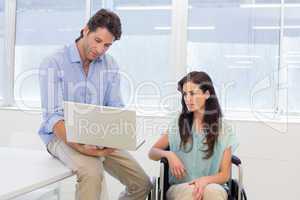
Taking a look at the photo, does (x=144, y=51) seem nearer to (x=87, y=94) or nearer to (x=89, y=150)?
(x=87, y=94)

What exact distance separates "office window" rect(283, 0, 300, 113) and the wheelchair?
3.53 ft

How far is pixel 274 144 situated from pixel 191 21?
1.17 meters

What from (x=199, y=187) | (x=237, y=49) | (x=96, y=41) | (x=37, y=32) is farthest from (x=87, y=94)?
(x=37, y=32)

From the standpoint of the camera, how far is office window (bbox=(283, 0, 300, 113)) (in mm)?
2941

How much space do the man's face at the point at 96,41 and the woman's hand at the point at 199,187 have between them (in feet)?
2.85

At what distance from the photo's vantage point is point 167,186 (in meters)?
2.17

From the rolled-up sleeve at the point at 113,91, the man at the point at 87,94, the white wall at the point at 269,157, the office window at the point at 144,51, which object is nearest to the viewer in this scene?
the man at the point at 87,94

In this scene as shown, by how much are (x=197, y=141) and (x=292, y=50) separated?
1.24m

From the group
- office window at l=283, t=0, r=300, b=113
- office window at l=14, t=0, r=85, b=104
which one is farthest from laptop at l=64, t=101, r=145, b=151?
office window at l=14, t=0, r=85, b=104

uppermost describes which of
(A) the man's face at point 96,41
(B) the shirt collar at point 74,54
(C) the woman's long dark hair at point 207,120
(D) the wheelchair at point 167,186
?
(A) the man's face at point 96,41

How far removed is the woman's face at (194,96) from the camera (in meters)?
2.24

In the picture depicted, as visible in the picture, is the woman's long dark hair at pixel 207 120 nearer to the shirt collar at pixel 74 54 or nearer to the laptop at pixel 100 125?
the laptop at pixel 100 125

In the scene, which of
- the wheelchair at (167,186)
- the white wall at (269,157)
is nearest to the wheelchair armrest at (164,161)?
the wheelchair at (167,186)

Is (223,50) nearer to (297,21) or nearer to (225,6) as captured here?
(225,6)
